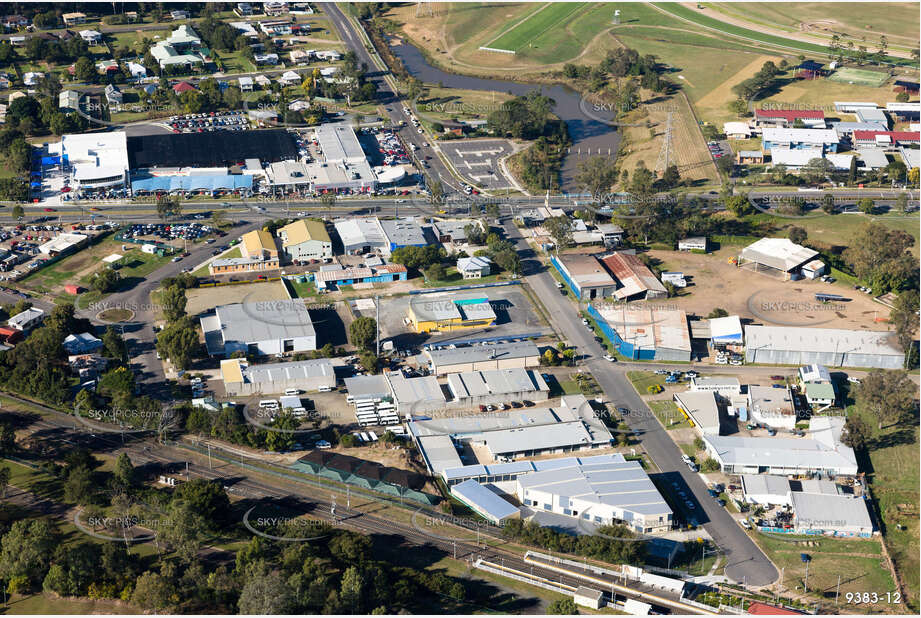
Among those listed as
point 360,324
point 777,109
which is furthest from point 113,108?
point 777,109

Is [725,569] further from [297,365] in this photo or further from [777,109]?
[777,109]

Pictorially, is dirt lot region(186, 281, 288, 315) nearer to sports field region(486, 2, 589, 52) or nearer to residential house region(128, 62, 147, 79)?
residential house region(128, 62, 147, 79)

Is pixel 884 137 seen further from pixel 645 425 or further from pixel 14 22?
pixel 14 22

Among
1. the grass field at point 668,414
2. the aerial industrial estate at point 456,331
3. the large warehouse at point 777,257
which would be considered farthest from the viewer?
the large warehouse at point 777,257

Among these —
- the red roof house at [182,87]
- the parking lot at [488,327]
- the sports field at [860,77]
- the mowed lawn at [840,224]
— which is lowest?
the parking lot at [488,327]

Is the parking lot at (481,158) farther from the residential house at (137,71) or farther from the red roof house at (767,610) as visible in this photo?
the red roof house at (767,610)

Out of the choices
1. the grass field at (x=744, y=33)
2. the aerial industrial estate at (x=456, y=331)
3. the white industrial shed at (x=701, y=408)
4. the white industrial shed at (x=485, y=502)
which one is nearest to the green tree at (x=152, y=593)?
the aerial industrial estate at (x=456, y=331)
